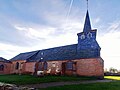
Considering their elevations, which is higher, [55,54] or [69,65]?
[55,54]

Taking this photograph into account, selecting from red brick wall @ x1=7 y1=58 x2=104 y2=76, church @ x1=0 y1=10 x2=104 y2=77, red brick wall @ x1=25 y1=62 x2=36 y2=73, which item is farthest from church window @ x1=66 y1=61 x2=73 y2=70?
red brick wall @ x1=25 y1=62 x2=36 y2=73

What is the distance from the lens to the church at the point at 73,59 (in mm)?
33438

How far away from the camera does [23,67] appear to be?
47.8 metres

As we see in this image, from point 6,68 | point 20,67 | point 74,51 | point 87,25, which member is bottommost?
point 6,68

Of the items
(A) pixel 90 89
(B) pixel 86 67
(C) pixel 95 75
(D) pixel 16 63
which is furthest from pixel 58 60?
(A) pixel 90 89

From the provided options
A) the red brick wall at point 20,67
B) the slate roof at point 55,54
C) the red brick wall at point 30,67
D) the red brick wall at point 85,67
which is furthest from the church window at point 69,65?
the red brick wall at point 20,67

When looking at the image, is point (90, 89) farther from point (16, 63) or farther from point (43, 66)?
point (16, 63)

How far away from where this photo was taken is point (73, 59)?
36531 mm

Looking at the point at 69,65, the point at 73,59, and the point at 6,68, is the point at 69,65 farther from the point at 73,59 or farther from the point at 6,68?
the point at 6,68

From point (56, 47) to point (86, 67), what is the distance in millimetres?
13963

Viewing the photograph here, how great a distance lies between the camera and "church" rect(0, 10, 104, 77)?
3344 cm

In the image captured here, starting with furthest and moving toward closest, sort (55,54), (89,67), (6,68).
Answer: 1. (6,68)
2. (55,54)
3. (89,67)

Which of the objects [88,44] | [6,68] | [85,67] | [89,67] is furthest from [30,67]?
[89,67]

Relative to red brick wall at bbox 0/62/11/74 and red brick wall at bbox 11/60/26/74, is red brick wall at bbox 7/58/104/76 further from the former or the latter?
red brick wall at bbox 0/62/11/74
